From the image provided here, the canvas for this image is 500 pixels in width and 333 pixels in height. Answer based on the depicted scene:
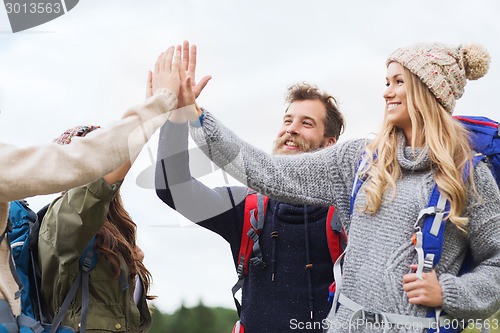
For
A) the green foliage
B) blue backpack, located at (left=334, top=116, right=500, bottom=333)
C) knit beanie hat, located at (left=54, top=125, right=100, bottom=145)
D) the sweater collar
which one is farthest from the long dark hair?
the green foliage

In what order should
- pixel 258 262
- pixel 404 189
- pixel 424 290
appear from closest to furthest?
pixel 424 290 → pixel 404 189 → pixel 258 262

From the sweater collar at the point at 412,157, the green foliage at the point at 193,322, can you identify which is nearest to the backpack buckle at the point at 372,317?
the sweater collar at the point at 412,157

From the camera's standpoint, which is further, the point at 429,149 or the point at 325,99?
the point at 325,99

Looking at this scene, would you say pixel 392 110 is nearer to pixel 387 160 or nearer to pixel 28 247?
pixel 387 160

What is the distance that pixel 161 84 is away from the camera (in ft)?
11.0

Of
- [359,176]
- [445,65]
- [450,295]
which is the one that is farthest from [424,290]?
[445,65]

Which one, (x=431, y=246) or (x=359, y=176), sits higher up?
(x=359, y=176)

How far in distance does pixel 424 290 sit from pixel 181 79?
1.38 meters

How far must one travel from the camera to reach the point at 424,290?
3.38m

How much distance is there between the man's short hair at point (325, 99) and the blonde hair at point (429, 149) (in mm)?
1235

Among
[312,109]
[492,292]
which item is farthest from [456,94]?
[312,109]

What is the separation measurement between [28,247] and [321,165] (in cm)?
143

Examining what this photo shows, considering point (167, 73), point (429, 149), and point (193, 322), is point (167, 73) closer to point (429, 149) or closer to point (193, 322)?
point (429, 149)

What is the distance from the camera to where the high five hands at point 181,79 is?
3.41 metres
